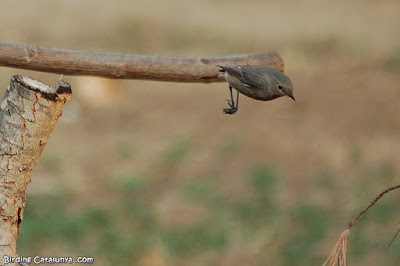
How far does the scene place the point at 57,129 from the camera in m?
7.65

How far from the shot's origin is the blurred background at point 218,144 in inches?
211

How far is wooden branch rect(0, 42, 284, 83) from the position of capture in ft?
8.55

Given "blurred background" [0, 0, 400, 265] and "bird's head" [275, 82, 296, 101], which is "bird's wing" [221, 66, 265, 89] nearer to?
"bird's head" [275, 82, 296, 101]

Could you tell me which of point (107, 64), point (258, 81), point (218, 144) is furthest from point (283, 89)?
point (218, 144)

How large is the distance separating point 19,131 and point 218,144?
5099 millimetres

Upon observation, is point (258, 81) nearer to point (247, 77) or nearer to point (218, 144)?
point (247, 77)

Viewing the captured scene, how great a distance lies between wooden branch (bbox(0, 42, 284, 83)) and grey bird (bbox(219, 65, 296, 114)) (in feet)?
0.35

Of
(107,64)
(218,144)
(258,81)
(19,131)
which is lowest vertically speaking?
(19,131)

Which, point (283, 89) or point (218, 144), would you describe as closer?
point (283, 89)

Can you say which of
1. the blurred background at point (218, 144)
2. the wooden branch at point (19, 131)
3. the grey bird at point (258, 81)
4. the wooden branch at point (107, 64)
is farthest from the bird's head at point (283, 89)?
the blurred background at point (218, 144)

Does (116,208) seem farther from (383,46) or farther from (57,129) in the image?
(383,46)

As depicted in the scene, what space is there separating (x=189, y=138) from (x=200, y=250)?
7.85 ft

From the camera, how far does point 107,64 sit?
263 centimetres

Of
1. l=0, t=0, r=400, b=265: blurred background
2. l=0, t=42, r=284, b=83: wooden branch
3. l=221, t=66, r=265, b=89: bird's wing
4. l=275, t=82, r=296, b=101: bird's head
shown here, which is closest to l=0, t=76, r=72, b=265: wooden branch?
l=0, t=42, r=284, b=83: wooden branch
